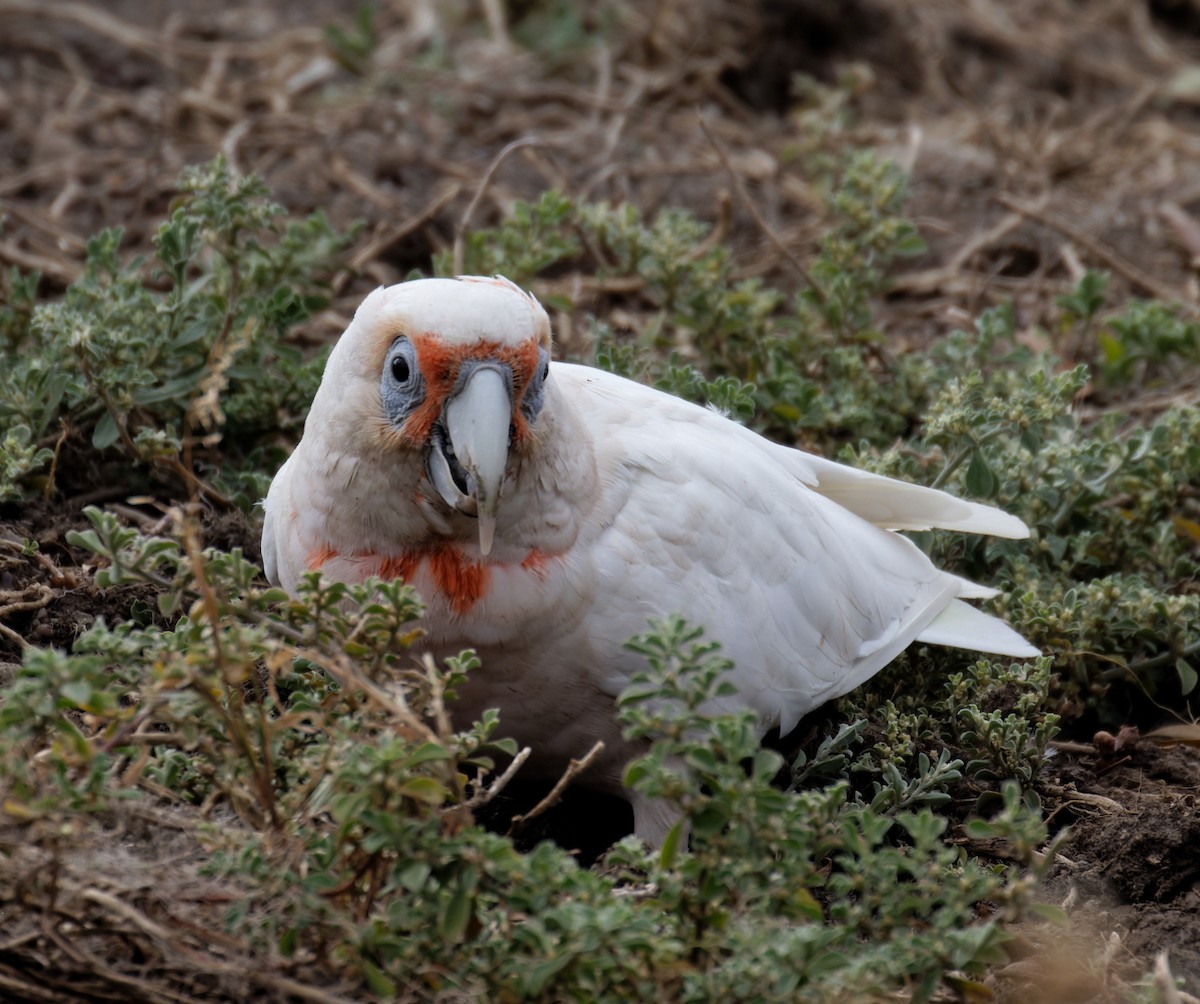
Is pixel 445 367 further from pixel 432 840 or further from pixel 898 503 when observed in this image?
pixel 898 503

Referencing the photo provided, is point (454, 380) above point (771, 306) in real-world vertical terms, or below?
above

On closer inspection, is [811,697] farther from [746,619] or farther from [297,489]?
[297,489]

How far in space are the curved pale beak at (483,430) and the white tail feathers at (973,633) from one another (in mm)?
1340

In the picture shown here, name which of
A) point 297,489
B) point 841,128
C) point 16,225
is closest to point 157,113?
point 16,225

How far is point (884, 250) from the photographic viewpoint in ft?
14.1

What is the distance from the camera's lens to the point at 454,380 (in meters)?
2.53

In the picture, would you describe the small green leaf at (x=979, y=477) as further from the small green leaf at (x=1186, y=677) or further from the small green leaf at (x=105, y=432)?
the small green leaf at (x=105, y=432)

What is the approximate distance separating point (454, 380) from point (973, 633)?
1.55 meters

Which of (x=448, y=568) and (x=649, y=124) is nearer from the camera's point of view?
(x=448, y=568)

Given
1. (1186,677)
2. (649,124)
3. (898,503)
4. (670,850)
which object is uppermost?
(649,124)

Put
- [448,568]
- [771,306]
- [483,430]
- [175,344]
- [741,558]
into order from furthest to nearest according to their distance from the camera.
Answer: [771,306]
[175,344]
[741,558]
[448,568]
[483,430]

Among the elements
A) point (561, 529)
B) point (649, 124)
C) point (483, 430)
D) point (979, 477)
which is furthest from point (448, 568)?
point (649, 124)

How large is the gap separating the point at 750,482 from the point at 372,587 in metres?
1.12

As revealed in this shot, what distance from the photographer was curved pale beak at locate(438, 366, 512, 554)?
2.49 meters
